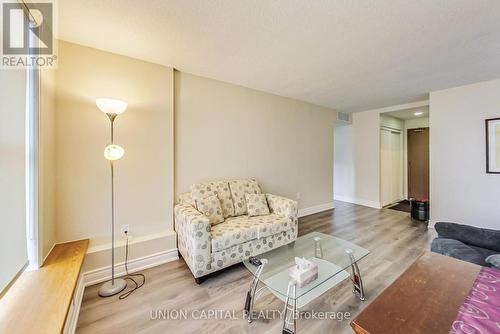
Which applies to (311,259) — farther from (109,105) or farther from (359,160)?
(359,160)

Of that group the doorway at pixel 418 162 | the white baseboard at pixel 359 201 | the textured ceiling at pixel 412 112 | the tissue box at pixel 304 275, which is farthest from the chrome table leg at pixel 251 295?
the doorway at pixel 418 162

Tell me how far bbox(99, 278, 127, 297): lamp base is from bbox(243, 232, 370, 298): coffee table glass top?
126 centimetres

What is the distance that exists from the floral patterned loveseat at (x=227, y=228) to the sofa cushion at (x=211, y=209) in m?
0.04

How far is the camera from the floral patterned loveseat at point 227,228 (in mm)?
1960

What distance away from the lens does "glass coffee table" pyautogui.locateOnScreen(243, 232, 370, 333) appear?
1414 millimetres

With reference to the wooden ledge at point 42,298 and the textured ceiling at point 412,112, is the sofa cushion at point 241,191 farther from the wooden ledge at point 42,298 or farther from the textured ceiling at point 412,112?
the textured ceiling at point 412,112

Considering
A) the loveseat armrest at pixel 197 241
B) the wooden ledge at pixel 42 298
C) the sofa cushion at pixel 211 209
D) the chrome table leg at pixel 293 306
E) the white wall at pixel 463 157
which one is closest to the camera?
the wooden ledge at pixel 42 298

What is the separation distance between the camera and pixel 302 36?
1.91m

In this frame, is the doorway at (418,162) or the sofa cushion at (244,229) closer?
the sofa cushion at (244,229)

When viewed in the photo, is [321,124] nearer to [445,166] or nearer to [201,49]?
[445,166]

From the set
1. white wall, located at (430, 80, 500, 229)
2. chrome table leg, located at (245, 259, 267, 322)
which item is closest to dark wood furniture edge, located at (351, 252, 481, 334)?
chrome table leg, located at (245, 259, 267, 322)

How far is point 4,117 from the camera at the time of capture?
1223 millimetres

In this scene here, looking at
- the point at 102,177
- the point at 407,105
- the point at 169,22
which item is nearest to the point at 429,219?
the point at 407,105

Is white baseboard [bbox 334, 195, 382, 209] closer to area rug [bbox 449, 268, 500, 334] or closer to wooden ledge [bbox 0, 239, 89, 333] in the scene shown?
area rug [bbox 449, 268, 500, 334]
